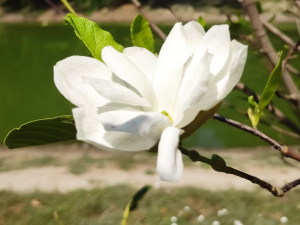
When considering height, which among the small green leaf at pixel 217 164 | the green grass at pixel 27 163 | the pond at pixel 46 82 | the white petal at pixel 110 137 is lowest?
the green grass at pixel 27 163

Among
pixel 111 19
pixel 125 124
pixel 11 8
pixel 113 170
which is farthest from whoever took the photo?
pixel 11 8

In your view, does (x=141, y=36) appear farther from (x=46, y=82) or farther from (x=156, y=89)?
(x=46, y=82)

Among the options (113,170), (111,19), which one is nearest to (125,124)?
(113,170)

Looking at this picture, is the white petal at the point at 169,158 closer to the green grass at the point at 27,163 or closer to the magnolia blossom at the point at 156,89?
the magnolia blossom at the point at 156,89

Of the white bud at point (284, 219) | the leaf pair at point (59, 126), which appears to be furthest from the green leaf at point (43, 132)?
the white bud at point (284, 219)

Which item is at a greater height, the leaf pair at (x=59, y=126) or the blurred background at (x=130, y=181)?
the leaf pair at (x=59, y=126)

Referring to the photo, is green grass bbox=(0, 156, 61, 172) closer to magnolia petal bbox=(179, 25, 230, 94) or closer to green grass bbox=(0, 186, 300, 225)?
green grass bbox=(0, 186, 300, 225)

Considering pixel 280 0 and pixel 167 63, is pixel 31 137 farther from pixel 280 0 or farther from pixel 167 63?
pixel 280 0

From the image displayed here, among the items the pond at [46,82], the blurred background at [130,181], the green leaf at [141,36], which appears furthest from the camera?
the pond at [46,82]
